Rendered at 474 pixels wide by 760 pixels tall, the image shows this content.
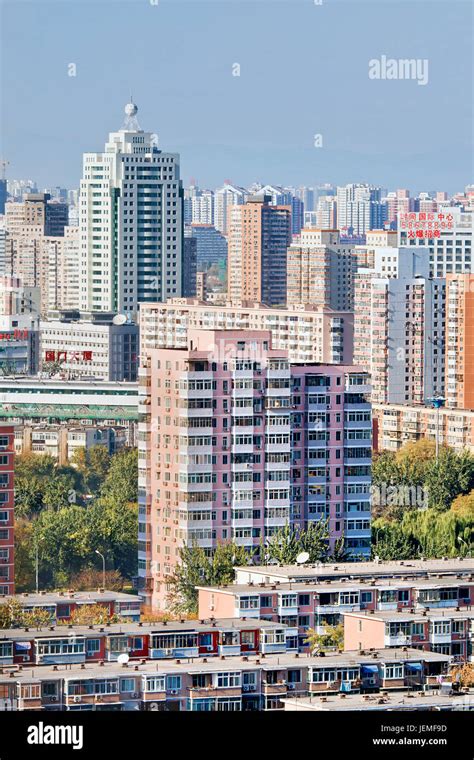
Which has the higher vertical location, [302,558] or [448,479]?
[302,558]

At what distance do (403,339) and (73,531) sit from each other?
375 inches

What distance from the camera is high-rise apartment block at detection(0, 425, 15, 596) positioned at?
10.3m

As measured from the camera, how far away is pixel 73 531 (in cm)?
1155

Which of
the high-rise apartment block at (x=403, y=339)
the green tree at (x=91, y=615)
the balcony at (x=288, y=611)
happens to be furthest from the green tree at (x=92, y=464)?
the balcony at (x=288, y=611)

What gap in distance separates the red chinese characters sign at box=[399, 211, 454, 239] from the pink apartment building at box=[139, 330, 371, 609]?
15.4 metres

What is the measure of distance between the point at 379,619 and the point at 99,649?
3.63 ft

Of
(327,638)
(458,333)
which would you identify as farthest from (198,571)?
(458,333)

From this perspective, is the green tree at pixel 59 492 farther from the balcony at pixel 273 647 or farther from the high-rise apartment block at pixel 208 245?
the high-rise apartment block at pixel 208 245

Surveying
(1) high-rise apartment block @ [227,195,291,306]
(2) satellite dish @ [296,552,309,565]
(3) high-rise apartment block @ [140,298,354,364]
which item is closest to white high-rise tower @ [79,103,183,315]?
(1) high-rise apartment block @ [227,195,291,306]

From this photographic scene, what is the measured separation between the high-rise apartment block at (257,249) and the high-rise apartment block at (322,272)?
1067mm

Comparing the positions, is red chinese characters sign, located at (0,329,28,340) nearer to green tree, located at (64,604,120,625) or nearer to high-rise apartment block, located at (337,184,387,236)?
high-rise apartment block, located at (337,184,387,236)

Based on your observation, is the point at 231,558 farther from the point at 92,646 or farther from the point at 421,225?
the point at 421,225

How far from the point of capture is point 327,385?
35.3 ft
